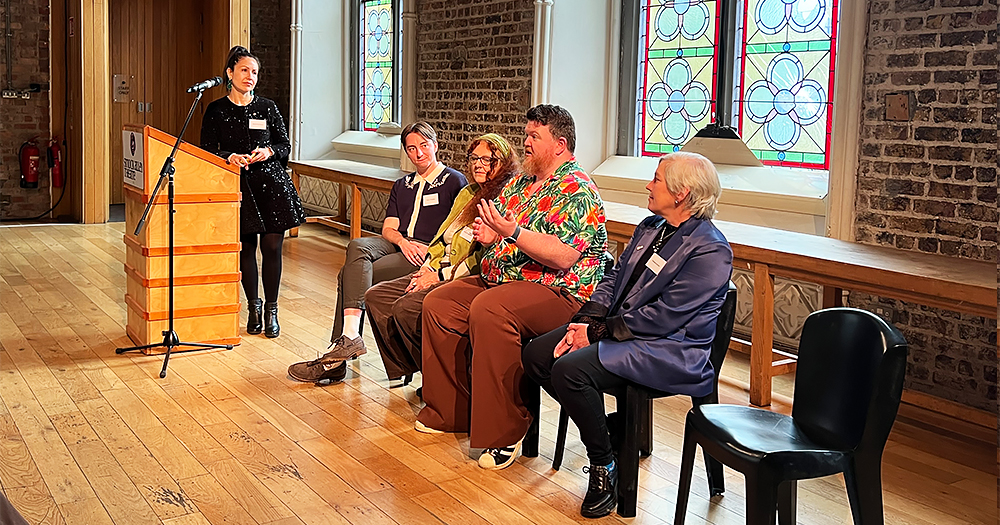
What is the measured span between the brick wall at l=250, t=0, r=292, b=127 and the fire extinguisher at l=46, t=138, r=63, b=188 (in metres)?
2.16

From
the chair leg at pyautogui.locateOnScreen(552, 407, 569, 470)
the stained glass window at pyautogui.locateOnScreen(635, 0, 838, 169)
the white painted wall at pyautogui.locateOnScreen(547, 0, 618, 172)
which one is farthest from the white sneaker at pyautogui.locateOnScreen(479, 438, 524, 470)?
the white painted wall at pyautogui.locateOnScreen(547, 0, 618, 172)

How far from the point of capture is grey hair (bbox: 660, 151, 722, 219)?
9.73 ft

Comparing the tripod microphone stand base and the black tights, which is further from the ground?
the black tights

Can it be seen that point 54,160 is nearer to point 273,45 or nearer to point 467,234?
point 273,45

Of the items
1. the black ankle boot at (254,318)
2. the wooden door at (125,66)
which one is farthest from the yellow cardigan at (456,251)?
the wooden door at (125,66)

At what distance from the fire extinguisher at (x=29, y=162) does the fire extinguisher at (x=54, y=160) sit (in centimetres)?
12

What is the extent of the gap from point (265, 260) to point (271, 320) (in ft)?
1.10

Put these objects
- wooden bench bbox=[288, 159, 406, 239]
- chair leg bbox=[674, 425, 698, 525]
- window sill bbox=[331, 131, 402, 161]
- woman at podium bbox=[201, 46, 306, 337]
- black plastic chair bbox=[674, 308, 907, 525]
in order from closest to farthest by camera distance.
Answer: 1. black plastic chair bbox=[674, 308, 907, 525]
2. chair leg bbox=[674, 425, 698, 525]
3. woman at podium bbox=[201, 46, 306, 337]
4. wooden bench bbox=[288, 159, 406, 239]
5. window sill bbox=[331, 131, 402, 161]

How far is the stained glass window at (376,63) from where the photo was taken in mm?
9641

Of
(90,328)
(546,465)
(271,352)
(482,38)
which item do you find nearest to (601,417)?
(546,465)

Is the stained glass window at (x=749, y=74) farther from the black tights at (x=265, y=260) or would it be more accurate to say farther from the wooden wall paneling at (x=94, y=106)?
the wooden wall paneling at (x=94, y=106)

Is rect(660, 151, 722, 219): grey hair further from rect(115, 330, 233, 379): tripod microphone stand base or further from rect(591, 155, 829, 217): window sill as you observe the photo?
rect(115, 330, 233, 379): tripod microphone stand base

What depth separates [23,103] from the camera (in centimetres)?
973

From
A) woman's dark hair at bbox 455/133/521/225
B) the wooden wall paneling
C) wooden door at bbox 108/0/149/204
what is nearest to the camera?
woman's dark hair at bbox 455/133/521/225
